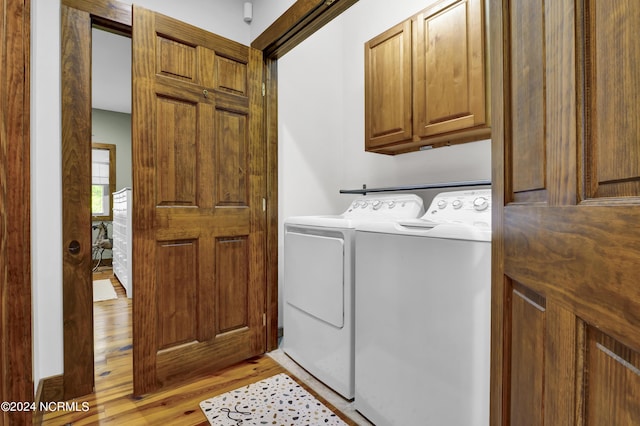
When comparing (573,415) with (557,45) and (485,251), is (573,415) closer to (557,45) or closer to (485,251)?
(557,45)

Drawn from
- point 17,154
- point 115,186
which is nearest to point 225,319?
point 17,154

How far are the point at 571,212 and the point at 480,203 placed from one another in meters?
1.18

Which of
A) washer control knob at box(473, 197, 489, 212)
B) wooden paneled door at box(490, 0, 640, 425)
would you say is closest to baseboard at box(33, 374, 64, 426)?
wooden paneled door at box(490, 0, 640, 425)

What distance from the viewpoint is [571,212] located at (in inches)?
17.2

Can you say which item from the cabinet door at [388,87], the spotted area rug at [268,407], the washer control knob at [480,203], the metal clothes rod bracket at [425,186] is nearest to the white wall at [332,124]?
the metal clothes rod bracket at [425,186]

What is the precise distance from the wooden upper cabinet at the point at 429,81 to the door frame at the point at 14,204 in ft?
5.69

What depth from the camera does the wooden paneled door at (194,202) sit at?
1625 millimetres

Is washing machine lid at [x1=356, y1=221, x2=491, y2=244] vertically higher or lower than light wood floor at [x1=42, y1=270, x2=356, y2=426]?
higher

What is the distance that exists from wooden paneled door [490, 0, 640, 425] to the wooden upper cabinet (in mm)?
999

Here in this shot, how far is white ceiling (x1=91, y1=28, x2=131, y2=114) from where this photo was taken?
10.0 ft

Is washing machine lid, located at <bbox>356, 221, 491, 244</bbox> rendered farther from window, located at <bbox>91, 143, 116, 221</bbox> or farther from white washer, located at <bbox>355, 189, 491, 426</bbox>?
window, located at <bbox>91, 143, 116, 221</bbox>

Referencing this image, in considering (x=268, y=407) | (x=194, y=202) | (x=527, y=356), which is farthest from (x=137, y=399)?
(x=527, y=356)

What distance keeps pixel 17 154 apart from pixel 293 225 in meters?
1.37

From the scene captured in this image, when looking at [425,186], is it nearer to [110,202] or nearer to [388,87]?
[388,87]
